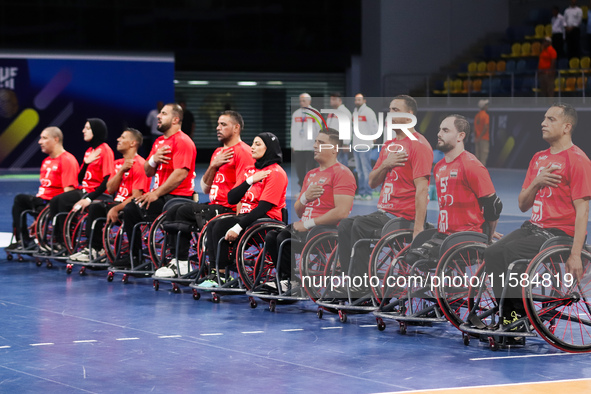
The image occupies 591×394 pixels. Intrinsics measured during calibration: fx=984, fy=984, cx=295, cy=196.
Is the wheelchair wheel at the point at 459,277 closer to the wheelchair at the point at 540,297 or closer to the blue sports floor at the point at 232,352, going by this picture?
the wheelchair at the point at 540,297

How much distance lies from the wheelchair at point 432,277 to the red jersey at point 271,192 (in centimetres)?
156

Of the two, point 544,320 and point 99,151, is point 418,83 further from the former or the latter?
point 544,320

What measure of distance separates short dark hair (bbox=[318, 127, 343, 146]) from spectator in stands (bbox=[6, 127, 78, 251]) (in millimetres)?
4313

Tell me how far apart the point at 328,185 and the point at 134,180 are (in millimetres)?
3123

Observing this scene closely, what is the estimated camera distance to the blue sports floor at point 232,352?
5414mm

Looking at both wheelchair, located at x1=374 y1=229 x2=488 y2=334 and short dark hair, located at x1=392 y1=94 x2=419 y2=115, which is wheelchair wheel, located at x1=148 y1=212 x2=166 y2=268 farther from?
short dark hair, located at x1=392 y1=94 x2=419 y2=115

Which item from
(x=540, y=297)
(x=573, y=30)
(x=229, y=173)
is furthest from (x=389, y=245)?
(x=573, y=30)

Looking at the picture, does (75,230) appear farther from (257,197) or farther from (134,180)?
(257,197)

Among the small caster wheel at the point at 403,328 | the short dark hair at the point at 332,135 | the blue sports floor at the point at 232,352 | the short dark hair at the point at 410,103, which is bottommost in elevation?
the blue sports floor at the point at 232,352

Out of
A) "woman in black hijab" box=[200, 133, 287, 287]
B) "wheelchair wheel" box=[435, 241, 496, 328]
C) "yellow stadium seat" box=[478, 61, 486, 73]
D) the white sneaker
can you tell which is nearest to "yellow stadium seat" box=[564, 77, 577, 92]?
"yellow stadium seat" box=[478, 61, 486, 73]

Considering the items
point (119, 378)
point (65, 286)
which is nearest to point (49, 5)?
point (65, 286)

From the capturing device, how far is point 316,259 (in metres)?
7.48

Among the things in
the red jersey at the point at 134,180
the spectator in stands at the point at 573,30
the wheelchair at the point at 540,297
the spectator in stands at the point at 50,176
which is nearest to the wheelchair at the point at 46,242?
the spectator in stands at the point at 50,176

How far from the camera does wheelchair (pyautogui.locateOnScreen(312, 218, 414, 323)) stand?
6906 mm
